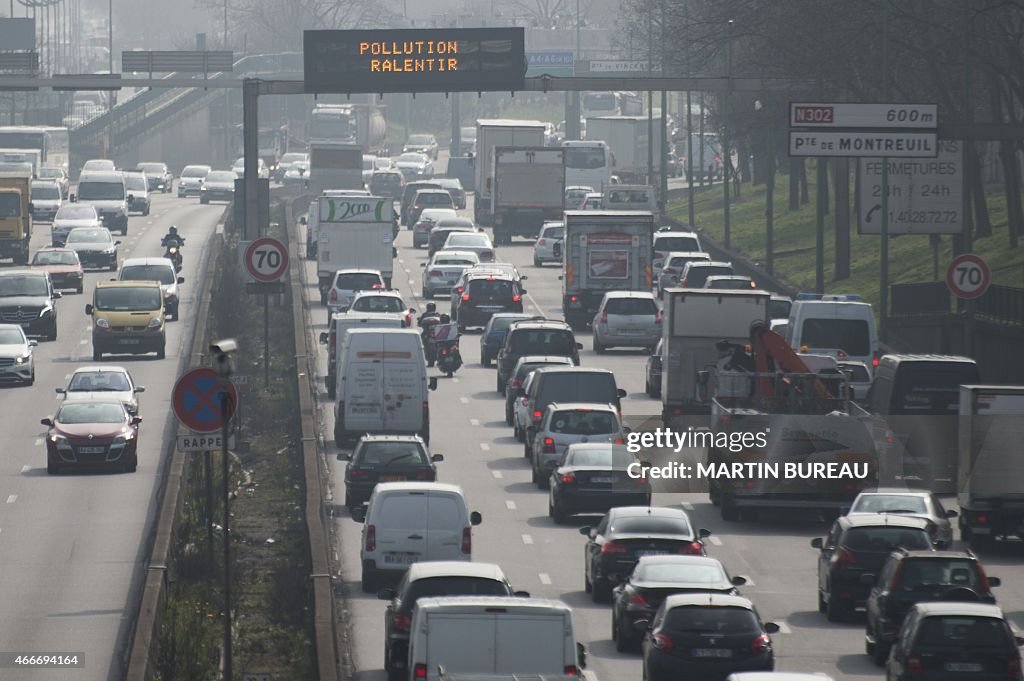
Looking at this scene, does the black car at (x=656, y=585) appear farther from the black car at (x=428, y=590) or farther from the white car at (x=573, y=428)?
the white car at (x=573, y=428)

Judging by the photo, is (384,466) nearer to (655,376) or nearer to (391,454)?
(391,454)

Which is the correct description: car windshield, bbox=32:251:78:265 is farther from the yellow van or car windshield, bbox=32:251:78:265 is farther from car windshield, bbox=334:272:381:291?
the yellow van

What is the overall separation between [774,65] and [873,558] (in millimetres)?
39364

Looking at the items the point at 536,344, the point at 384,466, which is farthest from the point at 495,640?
the point at 536,344

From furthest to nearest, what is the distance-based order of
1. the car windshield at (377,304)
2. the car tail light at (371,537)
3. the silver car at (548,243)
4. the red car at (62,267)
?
the silver car at (548,243) < the red car at (62,267) < the car windshield at (377,304) < the car tail light at (371,537)

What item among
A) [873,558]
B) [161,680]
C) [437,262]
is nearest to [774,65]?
[437,262]

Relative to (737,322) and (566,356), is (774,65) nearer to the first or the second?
(566,356)

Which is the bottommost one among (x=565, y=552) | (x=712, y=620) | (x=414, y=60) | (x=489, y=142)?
(x=565, y=552)

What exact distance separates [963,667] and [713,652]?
2231 millimetres

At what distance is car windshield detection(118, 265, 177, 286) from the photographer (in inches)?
2408

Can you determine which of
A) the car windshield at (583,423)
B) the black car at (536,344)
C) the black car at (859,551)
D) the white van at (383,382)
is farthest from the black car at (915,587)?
the black car at (536,344)

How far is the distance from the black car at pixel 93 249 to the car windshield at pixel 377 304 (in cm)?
2193

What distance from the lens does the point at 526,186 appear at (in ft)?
271

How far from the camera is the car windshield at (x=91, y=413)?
3803 centimetres
